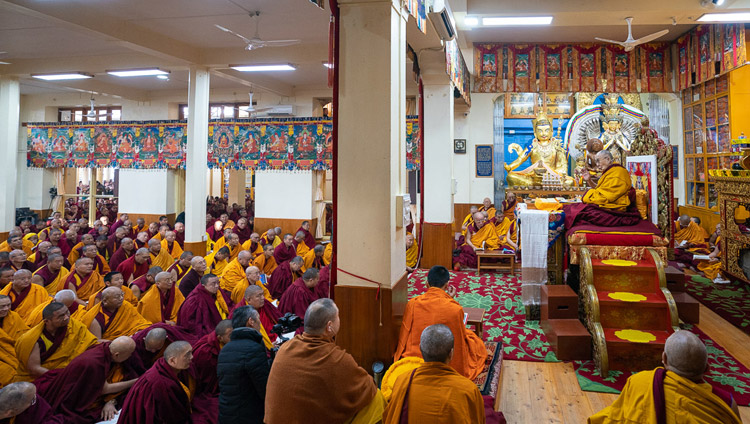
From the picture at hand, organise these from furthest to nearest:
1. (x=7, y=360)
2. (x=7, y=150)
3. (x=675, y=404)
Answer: (x=7, y=150) < (x=7, y=360) < (x=675, y=404)

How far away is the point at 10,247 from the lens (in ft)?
27.6

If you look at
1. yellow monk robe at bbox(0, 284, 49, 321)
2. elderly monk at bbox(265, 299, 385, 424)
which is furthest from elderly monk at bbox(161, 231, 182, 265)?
elderly monk at bbox(265, 299, 385, 424)

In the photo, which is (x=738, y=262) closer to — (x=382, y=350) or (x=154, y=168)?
(x=382, y=350)

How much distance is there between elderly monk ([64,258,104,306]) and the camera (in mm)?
6297

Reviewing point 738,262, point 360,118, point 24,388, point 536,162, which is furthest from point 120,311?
point 536,162

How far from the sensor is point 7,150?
10.0m

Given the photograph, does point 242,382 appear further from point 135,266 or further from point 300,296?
point 135,266

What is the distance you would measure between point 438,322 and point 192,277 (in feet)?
13.3

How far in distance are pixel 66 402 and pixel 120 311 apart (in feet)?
4.67

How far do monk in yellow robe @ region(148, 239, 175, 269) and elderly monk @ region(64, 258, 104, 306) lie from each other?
158 centimetres

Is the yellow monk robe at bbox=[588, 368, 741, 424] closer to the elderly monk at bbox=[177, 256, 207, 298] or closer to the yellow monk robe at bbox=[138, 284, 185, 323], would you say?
the yellow monk robe at bbox=[138, 284, 185, 323]

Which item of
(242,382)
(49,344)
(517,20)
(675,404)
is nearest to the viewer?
(675,404)

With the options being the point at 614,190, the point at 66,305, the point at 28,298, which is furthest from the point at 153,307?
the point at 614,190

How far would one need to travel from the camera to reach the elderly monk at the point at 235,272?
699 cm
